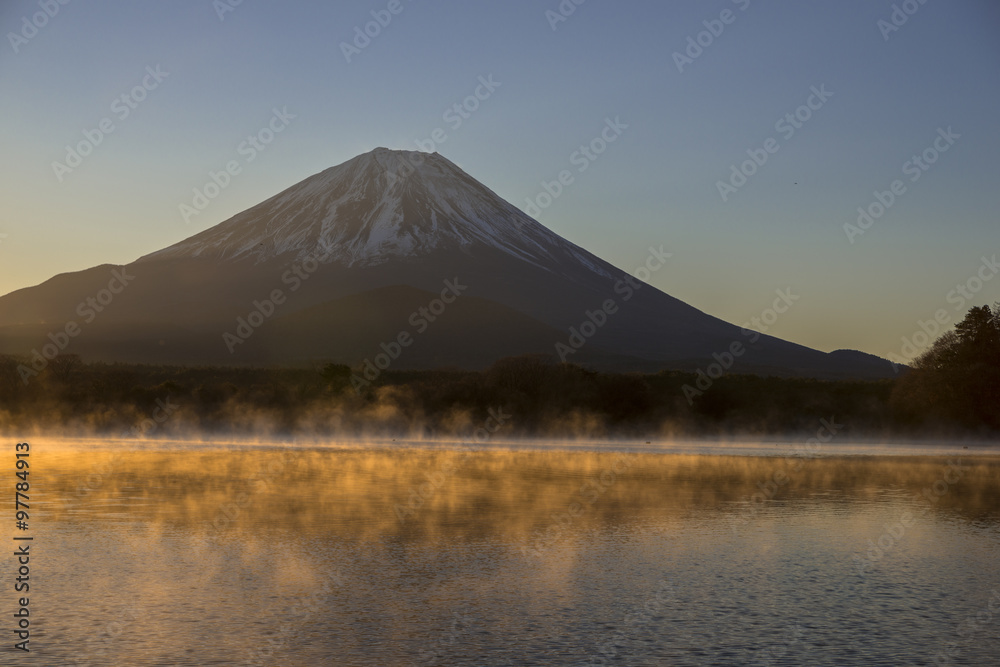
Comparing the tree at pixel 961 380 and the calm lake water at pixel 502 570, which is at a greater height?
the tree at pixel 961 380

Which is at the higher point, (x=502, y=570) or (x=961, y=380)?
(x=961, y=380)

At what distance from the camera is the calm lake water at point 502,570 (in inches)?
549

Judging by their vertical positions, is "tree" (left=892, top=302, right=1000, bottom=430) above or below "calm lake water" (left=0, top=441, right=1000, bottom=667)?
above

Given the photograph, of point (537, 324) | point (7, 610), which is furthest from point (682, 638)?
point (537, 324)

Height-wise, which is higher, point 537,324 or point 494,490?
point 537,324

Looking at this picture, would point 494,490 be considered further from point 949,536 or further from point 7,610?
point 7,610

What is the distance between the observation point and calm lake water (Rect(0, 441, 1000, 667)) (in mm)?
13945

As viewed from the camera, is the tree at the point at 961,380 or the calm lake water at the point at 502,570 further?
the tree at the point at 961,380

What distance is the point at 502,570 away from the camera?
19.2 m

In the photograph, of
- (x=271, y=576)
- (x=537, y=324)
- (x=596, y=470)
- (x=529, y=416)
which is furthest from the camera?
(x=537, y=324)

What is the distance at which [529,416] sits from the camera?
63938mm

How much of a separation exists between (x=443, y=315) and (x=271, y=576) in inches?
6677

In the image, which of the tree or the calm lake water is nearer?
the calm lake water

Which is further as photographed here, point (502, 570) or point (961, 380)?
point (961, 380)
